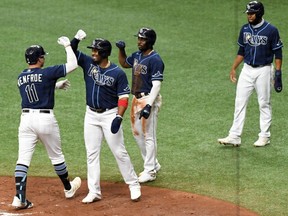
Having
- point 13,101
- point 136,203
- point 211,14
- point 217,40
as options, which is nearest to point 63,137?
point 13,101

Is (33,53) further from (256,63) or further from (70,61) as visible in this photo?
(256,63)

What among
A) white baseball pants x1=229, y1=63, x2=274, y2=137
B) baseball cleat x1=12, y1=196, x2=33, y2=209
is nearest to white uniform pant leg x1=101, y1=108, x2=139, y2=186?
baseball cleat x1=12, y1=196, x2=33, y2=209

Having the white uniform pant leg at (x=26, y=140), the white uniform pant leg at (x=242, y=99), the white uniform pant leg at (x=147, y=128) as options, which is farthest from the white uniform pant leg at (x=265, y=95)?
the white uniform pant leg at (x=26, y=140)

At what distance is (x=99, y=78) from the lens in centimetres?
1082

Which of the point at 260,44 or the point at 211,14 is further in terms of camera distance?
the point at 211,14

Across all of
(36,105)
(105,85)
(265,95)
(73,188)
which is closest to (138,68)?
(105,85)

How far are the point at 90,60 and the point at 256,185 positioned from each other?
257cm

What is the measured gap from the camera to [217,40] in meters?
18.0

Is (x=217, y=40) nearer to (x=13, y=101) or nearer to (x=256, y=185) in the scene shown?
(x=13, y=101)

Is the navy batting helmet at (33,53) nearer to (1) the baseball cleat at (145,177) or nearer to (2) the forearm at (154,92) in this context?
(2) the forearm at (154,92)

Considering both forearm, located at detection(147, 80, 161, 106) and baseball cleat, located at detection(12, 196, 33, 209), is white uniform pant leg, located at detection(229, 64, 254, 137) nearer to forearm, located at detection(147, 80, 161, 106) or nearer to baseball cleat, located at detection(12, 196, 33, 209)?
forearm, located at detection(147, 80, 161, 106)

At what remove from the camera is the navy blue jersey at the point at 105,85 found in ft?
35.4

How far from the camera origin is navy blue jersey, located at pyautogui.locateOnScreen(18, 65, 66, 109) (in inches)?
418

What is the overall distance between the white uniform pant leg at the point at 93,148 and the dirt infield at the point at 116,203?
8.3 inches
